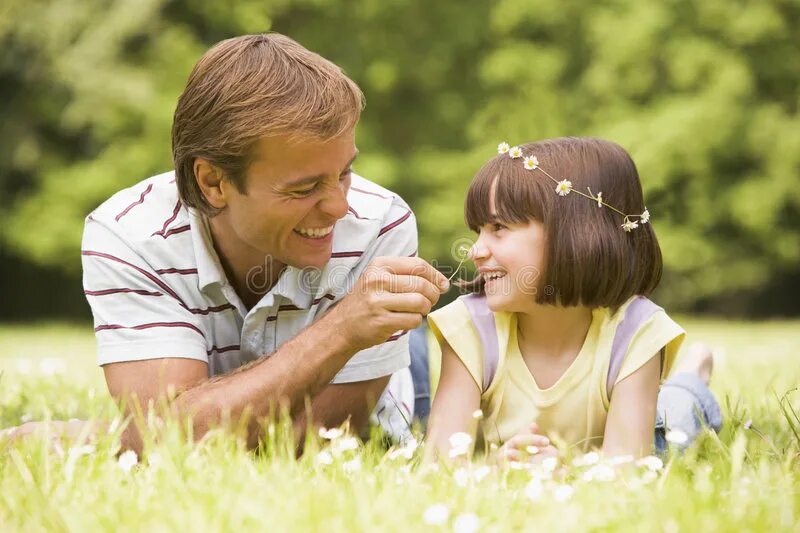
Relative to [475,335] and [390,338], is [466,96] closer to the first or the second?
[390,338]

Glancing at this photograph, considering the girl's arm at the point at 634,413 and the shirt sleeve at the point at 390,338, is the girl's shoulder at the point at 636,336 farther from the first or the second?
the shirt sleeve at the point at 390,338

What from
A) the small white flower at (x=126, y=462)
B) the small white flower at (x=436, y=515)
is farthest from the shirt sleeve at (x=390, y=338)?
the small white flower at (x=436, y=515)

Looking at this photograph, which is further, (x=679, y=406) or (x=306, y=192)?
(x=679, y=406)

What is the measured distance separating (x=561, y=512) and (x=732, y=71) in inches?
416

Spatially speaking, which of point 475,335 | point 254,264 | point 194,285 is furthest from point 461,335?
point 194,285

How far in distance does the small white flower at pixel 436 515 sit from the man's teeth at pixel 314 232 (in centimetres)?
120

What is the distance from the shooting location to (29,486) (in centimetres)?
184

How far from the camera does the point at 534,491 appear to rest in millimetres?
1803

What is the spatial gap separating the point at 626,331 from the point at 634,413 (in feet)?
0.79

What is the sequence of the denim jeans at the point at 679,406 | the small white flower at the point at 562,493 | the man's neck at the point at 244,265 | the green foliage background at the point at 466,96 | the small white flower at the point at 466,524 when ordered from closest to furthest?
the small white flower at the point at 466,524 < the small white flower at the point at 562,493 < the man's neck at the point at 244,265 < the denim jeans at the point at 679,406 < the green foliage background at the point at 466,96

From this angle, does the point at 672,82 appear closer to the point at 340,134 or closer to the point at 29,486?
the point at 340,134

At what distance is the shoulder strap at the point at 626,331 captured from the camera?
8.40 feet

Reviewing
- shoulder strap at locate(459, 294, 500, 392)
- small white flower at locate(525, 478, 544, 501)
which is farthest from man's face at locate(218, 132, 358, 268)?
small white flower at locate(525, 478, 544, 501)

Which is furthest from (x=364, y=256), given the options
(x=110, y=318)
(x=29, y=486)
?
(x=29, y=486)
